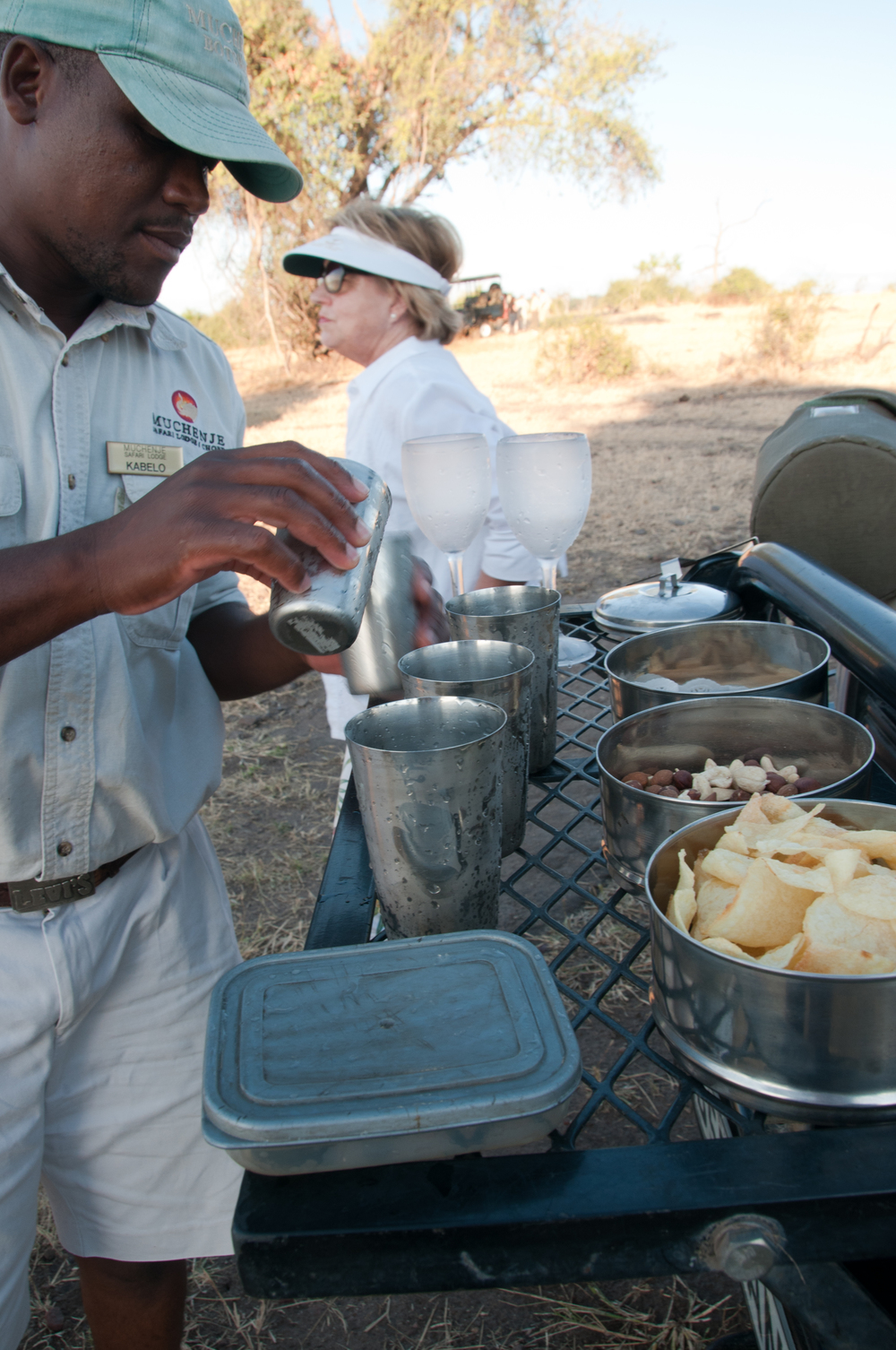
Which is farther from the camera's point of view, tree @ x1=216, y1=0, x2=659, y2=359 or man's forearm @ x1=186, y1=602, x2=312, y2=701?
tree @ x1=216, y1=0, x2=659, y2=359

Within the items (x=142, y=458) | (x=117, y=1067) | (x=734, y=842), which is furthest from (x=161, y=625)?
(x=734, y=842)

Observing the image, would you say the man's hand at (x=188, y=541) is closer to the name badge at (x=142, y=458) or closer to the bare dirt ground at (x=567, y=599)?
the name badge at (x=142, y=458)

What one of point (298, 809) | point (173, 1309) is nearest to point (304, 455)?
point (173, 1309)

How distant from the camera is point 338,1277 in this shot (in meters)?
0.54

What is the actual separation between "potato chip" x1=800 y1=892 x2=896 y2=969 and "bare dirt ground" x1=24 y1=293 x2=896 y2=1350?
4.16 ft

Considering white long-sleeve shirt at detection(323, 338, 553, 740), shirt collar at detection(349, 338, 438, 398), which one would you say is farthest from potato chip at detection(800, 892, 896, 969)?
shirt collar at detection(349, 338, 438, 398)

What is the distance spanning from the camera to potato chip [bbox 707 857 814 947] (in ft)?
2.14

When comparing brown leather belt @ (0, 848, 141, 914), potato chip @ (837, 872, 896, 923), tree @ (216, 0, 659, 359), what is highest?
tree @ (216, 0, 659, 359)

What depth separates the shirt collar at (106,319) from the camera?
1138mm

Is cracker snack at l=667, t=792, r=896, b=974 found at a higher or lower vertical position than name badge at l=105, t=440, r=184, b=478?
lower

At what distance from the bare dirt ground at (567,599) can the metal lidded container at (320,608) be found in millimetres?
1428

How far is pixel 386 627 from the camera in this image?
1.15 meters

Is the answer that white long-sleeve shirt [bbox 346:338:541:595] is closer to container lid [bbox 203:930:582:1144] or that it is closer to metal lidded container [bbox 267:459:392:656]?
metal lidded container [bbox 267:459:392:656]

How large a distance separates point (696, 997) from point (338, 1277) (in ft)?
0.94
